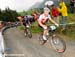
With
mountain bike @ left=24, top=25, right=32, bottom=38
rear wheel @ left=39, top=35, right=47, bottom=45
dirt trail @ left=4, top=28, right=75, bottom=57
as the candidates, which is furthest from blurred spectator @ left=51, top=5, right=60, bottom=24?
dirt trail @ left=4, top=28, right=75, bottom=57

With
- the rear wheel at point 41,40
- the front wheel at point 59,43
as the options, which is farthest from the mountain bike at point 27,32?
the front wheel at point 59,43

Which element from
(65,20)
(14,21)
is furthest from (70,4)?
(14,21)

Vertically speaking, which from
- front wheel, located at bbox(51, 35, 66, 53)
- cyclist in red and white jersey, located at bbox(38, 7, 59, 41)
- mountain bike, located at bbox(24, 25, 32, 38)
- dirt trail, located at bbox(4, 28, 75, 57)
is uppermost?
cyclist in red and white jersey, located at bbox(38, 7, 59, 41)

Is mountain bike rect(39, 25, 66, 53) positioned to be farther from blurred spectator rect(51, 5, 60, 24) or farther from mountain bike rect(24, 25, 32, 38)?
mountain bike rect(24, 25, 32, 38)

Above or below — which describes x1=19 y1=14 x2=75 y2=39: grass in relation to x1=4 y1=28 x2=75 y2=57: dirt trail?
above

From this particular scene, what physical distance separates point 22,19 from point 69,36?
0.76 m

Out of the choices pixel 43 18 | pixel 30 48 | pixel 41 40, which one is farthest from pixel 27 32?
pixel 30 48

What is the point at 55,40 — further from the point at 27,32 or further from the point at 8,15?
the point at 8,15

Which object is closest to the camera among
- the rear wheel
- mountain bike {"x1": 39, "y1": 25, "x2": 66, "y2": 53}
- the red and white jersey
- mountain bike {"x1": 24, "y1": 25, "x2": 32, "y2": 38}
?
the red and white jersey

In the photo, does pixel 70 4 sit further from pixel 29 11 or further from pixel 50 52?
pixel 50 52

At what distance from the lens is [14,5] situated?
8.83 metres

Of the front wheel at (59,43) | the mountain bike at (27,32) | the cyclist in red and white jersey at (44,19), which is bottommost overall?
the front wheel at (59,43)

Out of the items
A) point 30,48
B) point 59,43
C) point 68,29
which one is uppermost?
point 68,29

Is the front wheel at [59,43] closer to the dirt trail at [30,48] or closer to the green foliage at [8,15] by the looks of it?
the green foliage at [8,15]
